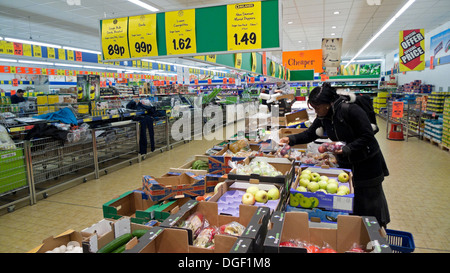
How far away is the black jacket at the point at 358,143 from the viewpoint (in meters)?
→ 2.31

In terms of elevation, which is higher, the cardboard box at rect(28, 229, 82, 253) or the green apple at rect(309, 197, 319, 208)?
the green apple at rect(309, 197, 319, 208)

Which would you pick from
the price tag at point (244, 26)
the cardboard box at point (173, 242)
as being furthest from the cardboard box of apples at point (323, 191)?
the price tag at point (244, 26)

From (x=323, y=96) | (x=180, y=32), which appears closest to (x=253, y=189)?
(x=323, y=96)

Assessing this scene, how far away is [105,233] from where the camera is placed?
177 centimetres

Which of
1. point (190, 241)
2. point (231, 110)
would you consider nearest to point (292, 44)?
point (231, 110)

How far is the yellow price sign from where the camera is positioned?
4461mm

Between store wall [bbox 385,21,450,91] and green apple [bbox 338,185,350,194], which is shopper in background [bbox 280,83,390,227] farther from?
store wall [bbox 385,21,450,91]

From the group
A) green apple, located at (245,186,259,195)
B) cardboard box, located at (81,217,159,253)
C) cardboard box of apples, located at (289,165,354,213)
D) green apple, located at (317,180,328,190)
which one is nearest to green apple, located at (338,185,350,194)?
cardboard box of apples, located at (289,165,354,213)

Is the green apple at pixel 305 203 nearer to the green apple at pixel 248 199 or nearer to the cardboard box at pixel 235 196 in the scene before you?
the cardboard box at pixel 235 196

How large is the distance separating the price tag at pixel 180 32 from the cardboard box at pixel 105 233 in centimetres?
305

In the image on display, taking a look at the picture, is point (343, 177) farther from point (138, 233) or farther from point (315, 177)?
point (138, 233)

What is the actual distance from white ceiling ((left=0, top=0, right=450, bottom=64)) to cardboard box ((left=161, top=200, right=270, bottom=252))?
230 inches

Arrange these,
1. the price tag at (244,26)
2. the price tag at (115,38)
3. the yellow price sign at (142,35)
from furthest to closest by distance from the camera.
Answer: the price tag at (115,38)
the yellow price sign at (142,35)
the price tag at (244,26)

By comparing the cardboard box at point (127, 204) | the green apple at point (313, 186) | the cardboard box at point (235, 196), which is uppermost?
the green apple at point (313, 186)
